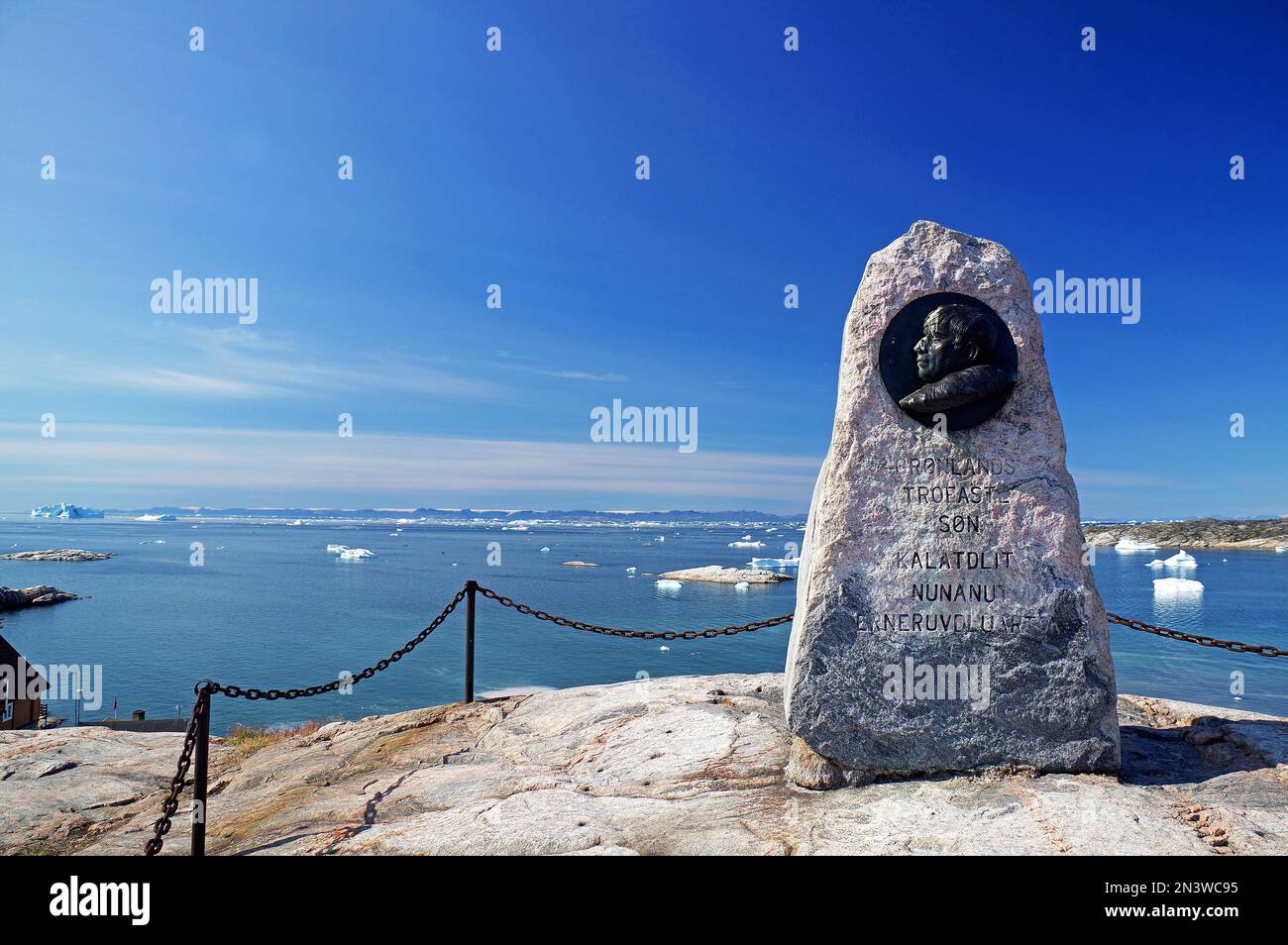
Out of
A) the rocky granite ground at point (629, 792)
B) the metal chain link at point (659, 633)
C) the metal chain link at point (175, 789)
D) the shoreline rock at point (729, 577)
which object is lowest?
the shoreline rock at point (729, 577)

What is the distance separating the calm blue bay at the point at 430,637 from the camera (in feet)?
67.3

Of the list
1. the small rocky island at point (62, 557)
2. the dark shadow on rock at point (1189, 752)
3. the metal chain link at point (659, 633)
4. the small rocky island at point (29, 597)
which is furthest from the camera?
the small rocky island at point (62, 557)

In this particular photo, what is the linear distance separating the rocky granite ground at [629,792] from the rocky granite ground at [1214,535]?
84766mm

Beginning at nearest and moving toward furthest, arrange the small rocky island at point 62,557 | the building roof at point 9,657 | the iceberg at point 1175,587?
the building roof at point 9,657 < the iceberg at point 1175,587 < the small rocky island at point 62,557

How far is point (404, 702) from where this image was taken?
19297mm

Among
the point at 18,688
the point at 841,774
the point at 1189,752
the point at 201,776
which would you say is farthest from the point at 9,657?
the point at 1189,752

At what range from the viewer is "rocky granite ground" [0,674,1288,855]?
371cm

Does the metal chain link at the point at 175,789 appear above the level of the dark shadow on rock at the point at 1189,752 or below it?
above

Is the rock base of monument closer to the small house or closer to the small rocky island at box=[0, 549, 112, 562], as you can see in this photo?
the small house

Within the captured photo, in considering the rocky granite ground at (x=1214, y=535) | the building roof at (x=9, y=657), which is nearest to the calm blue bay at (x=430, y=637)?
the building roof at (x=9, y=657)

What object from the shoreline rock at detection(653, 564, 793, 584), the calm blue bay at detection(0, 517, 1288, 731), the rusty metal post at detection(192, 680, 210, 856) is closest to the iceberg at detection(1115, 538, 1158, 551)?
the calm blue bay at detection(0, 517, 1288, 731)

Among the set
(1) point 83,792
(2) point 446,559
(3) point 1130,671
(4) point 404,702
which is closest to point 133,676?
(4) point 404,702

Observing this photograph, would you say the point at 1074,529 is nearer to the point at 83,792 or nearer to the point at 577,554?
the point at 83,792

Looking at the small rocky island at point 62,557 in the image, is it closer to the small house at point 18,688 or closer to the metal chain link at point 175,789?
the small house at point 18,688
